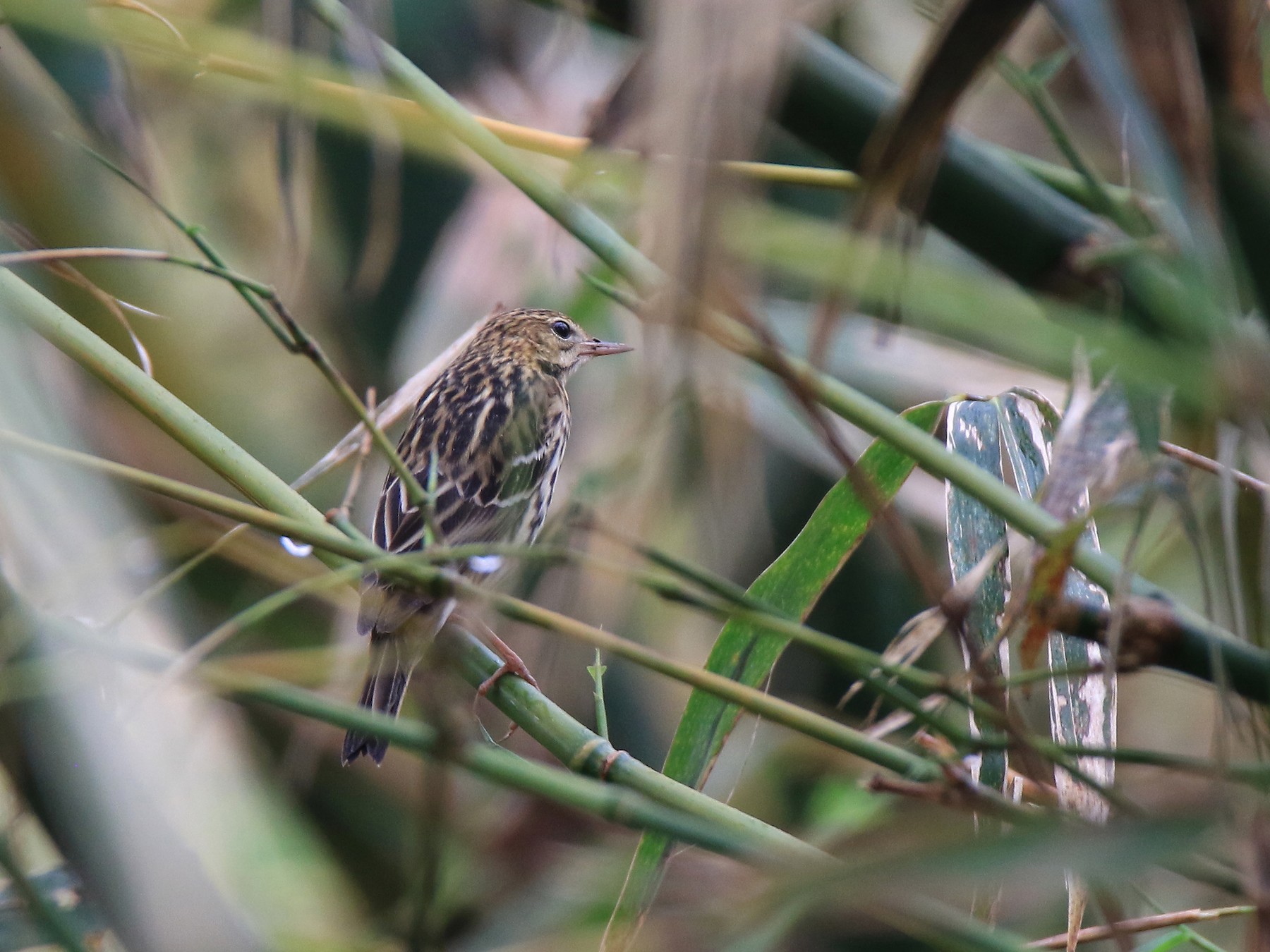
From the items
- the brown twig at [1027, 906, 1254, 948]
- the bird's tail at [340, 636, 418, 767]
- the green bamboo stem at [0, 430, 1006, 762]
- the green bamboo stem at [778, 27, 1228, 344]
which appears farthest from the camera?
the bird's tail at [340, 636, 418, 767]

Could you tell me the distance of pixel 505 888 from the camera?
3.22 m

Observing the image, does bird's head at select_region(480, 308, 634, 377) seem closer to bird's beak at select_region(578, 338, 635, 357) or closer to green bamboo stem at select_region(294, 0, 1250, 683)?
bird's beak at select_region(578, 338, 635, 357)

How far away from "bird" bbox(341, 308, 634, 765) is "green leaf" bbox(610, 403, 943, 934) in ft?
2.67

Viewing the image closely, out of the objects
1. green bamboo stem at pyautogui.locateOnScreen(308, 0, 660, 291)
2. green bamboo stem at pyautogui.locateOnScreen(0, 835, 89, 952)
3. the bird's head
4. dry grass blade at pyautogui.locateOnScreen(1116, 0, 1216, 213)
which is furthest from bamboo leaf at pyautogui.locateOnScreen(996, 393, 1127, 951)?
the bird's head

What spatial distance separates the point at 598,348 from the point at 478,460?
0.59 meters

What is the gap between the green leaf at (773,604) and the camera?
6.21 ft

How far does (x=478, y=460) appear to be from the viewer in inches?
151

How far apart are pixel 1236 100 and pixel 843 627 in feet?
12.6

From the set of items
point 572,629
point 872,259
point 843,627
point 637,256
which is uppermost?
point 843,627

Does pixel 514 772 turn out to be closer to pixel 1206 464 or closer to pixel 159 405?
pixel 159 405

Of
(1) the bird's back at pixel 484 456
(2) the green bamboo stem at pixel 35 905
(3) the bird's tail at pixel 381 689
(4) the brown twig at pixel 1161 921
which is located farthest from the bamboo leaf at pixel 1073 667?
(1) the bird's back at pixel 484 456

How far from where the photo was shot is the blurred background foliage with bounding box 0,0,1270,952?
1.00 metres

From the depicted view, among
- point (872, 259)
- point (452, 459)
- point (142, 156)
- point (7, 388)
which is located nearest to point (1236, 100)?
point (872, 259)

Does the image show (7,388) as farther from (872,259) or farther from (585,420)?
(585,420)
